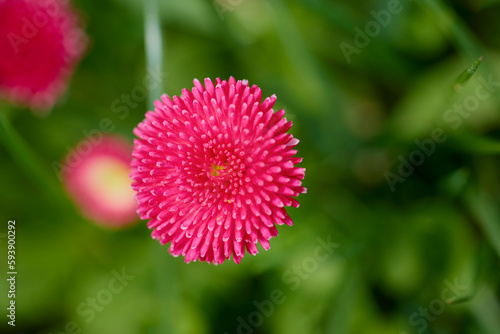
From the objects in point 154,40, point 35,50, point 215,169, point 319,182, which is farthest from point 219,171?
point 35,50

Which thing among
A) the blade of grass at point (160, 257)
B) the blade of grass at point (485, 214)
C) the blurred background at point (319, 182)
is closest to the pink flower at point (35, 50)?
the blurred background at point (319, 182)

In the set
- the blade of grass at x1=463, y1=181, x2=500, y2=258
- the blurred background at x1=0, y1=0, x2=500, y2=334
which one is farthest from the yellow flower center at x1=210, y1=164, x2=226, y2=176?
the blade of grass at x1=463, y1=181, x2=500, y2=258

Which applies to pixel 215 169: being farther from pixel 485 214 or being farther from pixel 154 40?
pixel 485 214

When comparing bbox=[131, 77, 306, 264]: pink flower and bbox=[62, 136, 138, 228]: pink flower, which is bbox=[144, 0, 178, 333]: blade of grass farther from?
bbox=[131, 77, 306, 264]: pink flower

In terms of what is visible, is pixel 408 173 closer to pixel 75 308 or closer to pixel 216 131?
pixel 216 131

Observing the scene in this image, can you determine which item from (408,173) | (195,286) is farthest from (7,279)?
(408,173)

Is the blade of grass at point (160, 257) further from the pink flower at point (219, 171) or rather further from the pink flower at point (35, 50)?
the pink flower at point (219, 171)
